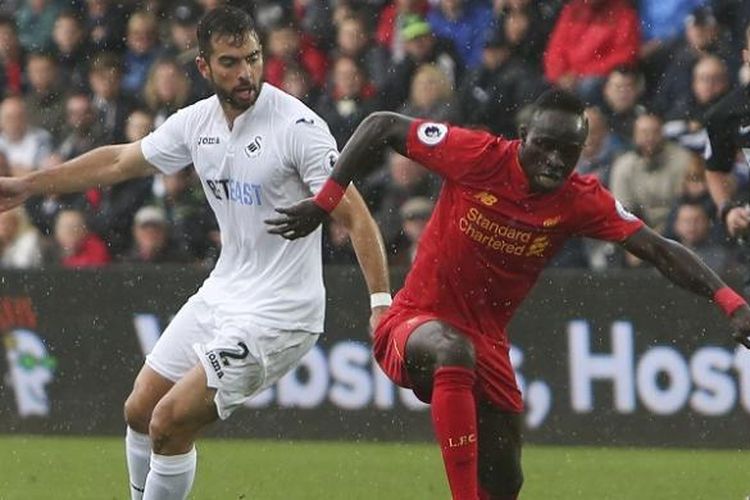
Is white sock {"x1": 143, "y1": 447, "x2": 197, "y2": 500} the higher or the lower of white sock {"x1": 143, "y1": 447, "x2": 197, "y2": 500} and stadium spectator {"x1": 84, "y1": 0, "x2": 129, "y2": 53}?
the higher

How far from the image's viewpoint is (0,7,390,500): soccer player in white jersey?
8227 millimetres

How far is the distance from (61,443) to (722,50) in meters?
5.18

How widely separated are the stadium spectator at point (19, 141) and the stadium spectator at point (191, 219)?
1514 millimetres

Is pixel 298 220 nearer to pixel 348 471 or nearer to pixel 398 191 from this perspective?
pixel 348 471

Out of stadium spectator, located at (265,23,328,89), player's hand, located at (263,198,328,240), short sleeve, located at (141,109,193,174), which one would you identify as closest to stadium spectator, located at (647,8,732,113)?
stadium spectator, located at (265,23,328,89)

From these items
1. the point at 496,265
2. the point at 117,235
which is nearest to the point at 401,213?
the point at 117,235

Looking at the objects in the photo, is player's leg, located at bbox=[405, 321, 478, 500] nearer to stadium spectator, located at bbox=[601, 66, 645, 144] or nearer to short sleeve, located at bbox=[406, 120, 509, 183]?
short sleeve, located at bbox=[406, 120, 509, 183]

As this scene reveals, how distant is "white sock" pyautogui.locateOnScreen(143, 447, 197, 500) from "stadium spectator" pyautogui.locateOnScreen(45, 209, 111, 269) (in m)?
5.90

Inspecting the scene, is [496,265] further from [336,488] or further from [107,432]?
[107,432]

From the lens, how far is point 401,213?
43.4ft

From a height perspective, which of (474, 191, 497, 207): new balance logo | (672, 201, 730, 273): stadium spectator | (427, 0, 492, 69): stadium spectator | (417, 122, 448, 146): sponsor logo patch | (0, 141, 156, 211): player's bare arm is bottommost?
(672, 201, 730, 273): stadium spectator

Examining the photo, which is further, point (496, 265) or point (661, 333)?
point (661, 333)

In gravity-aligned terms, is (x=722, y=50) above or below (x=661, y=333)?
above

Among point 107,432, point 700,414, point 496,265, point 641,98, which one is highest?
point 496,265
